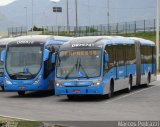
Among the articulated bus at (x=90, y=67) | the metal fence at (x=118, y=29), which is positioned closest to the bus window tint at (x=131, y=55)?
the articulated bus at (x=90, y=67)

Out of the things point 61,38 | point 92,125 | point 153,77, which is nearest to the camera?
point 92,125

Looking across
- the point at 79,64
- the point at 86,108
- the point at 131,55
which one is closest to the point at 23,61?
the point at 79,64

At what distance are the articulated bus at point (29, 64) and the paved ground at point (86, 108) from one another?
66 centimetres

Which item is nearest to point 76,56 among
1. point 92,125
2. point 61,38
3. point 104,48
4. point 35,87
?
point 104,48

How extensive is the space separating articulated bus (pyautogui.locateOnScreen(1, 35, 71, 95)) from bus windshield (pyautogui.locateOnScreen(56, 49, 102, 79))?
2050mm

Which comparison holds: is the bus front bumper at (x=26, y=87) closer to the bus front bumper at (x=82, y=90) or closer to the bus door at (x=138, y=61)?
the bus front bumper at (x=82, y=90)

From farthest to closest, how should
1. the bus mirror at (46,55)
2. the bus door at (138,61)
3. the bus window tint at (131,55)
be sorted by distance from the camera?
1. the bus door at (138,61)
2. the bus window tint at (131,55)
3. the bus mirror at (46,55)

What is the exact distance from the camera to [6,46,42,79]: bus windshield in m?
26.4

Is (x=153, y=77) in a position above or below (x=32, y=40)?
below

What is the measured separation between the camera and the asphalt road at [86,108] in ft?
57.1

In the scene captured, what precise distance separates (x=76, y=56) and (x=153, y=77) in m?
11.2

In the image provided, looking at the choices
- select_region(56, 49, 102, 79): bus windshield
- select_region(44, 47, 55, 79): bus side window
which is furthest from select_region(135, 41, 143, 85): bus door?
select_region(56, 49, 102, 79): bus windshield

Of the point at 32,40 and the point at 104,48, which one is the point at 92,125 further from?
the point at 32,40

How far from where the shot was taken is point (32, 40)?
27172 millimetres
